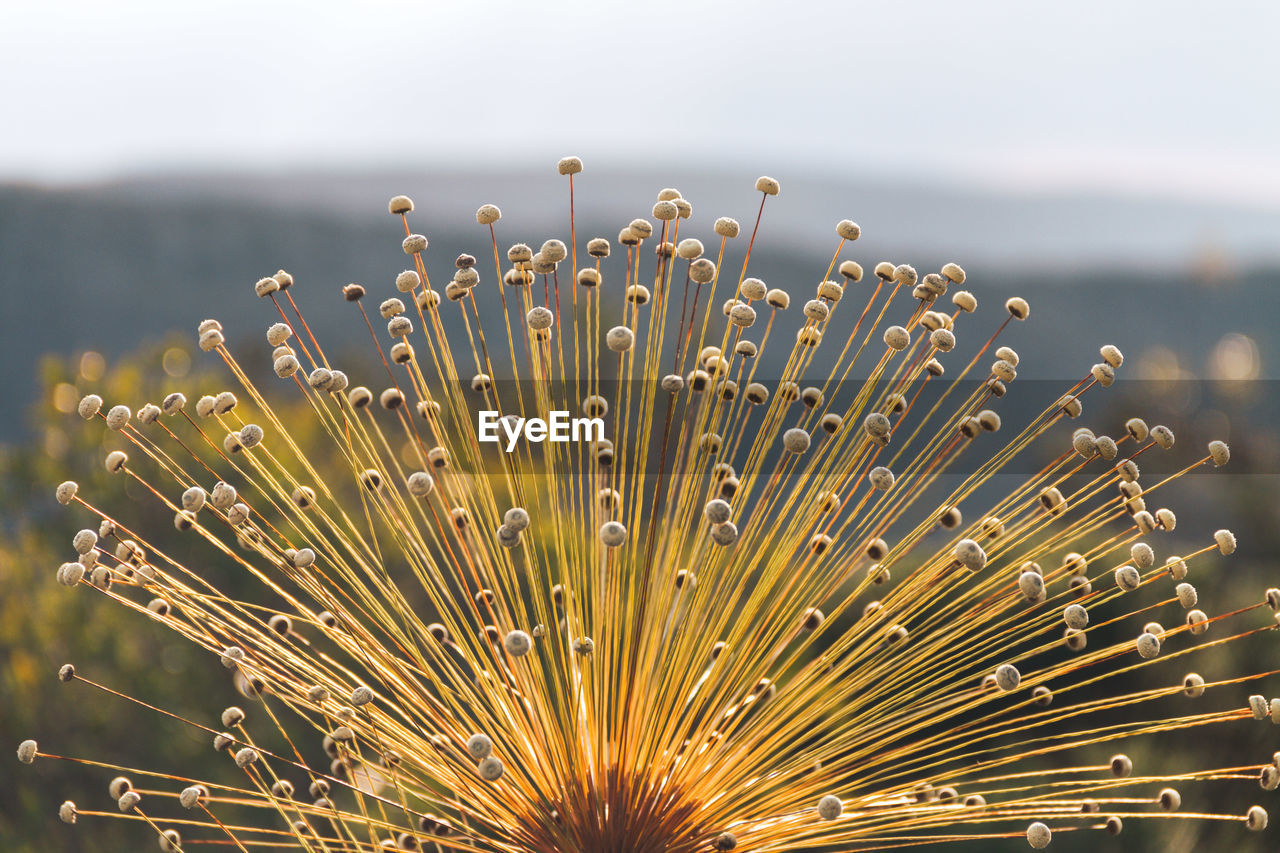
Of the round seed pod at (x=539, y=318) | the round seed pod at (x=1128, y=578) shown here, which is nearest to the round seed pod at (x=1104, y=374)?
the round seed pod at (x=1128, y=578)

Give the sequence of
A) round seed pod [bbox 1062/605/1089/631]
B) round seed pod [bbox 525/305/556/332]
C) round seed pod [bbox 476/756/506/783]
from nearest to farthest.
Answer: round seed pod [bbox 476/756/506/783] → round seed pod [bbox 1062/605/1089/631] → round seed pod [bbox 525/305/556/332]

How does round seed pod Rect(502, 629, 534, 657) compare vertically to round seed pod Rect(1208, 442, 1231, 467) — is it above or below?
below

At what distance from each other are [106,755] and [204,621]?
13.4 feet

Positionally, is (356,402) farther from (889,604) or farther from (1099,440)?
(1099,440)

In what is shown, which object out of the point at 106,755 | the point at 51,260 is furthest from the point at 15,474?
the point at 51,260

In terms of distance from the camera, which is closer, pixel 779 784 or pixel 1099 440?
pixel 1099 440

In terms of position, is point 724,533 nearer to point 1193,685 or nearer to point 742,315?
point 742,315

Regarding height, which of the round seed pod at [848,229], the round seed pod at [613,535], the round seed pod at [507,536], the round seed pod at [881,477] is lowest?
the round seed pod at [507,536]

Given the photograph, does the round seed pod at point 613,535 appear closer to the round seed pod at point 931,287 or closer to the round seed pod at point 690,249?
the round seed pod at point 690,249

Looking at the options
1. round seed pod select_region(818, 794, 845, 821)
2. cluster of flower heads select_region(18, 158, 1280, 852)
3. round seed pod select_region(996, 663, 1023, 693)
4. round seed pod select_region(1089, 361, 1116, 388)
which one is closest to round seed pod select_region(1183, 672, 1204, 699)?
cluster of flower heads select_region(18, 158, 1280, 852)

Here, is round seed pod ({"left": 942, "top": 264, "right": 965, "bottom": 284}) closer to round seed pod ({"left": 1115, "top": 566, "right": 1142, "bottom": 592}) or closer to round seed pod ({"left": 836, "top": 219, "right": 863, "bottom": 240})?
round seed pod ({"left": 836, "top": 219, "right": 863, "bottom": 240})

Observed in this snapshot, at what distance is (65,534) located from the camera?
16.8 feet

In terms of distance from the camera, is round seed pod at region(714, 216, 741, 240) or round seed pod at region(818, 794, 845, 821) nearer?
round seed pod at region(818, 794, 845, 821)

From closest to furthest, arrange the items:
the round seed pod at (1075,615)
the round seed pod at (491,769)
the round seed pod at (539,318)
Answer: the round seed pod at (491,769) < the round seed pod at (1075,615) < the round seed pod at (539,318)
